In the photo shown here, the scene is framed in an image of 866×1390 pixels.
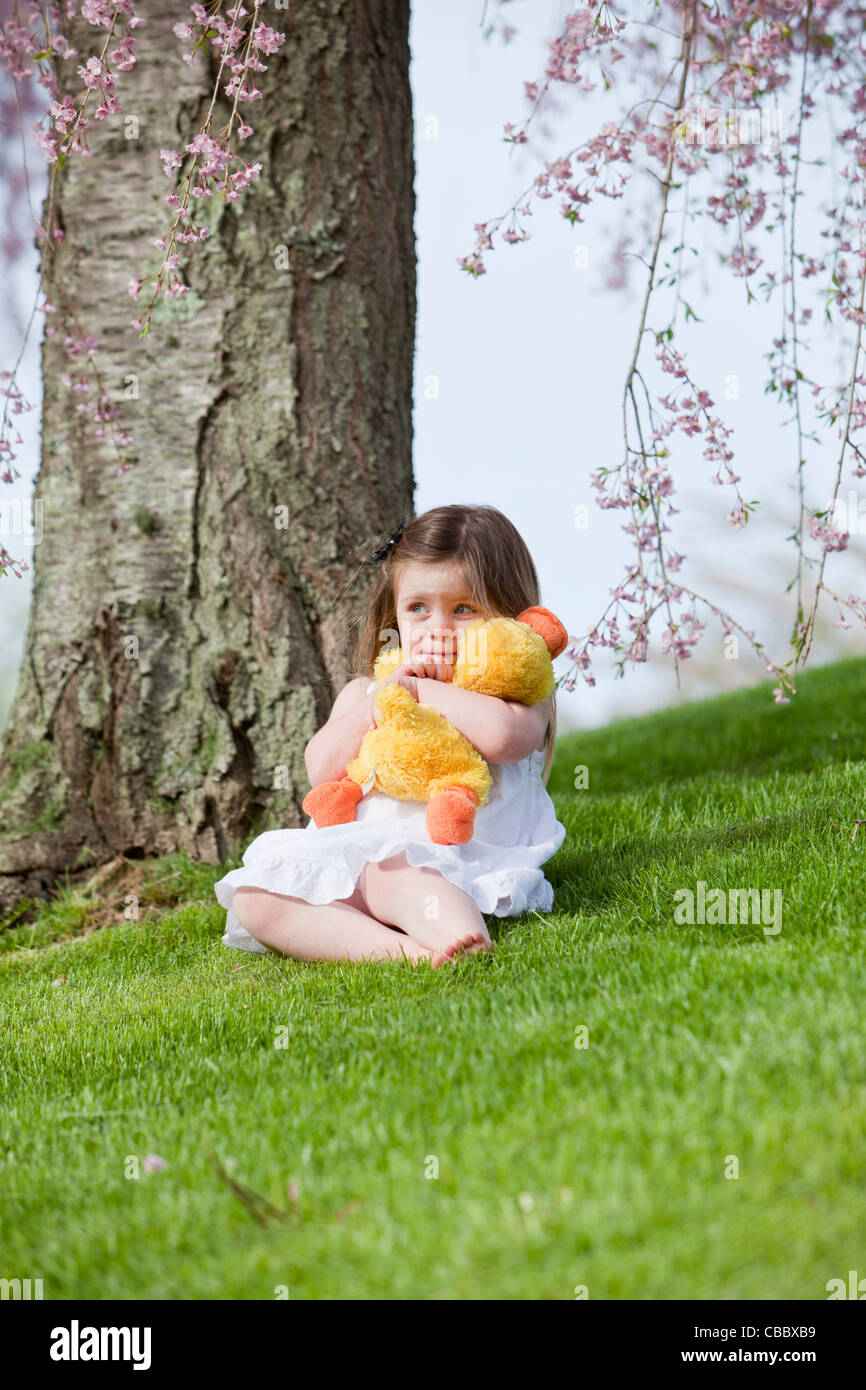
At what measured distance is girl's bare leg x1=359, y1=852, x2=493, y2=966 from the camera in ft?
8.43

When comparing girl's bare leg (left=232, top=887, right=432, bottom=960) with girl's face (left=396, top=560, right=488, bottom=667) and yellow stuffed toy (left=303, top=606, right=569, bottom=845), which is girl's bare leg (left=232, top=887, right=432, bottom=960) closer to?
yellow stuffed toy (left=303, top=606, right=569, bottom=845)

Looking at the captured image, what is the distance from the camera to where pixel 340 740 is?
3.01 metres

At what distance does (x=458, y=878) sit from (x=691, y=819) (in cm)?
117

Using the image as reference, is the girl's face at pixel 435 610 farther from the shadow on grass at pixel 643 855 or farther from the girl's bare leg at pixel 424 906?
the shadow on grass at pixel 643 855

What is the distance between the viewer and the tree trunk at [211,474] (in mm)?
3912

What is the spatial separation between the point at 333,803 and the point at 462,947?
571mm

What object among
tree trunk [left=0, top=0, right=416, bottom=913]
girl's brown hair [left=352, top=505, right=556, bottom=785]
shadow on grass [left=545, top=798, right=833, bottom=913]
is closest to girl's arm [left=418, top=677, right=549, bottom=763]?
girl's brown hair [left=352, top=505, right=556, bottom=785]

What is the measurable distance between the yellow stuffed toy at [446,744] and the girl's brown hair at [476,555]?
0.39 feet

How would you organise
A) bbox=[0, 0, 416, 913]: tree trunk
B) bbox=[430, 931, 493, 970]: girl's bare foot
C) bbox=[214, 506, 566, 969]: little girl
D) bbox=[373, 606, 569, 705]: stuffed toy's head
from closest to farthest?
bbox=[430, 931, 493, 970]: girl's bare foot, bbox=[214, 506, 566, 969]: little girl, bbox=[373, 606, 569, 705]: stuffed toy's head, bbox=[0, 0, 416, 913]: tree trunk

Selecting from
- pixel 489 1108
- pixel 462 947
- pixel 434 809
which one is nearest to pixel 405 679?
pixel 434 809

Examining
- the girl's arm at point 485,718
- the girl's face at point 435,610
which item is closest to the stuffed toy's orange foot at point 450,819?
the girl's arm at point 485,718

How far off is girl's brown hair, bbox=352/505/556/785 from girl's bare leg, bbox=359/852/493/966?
2.26ft
